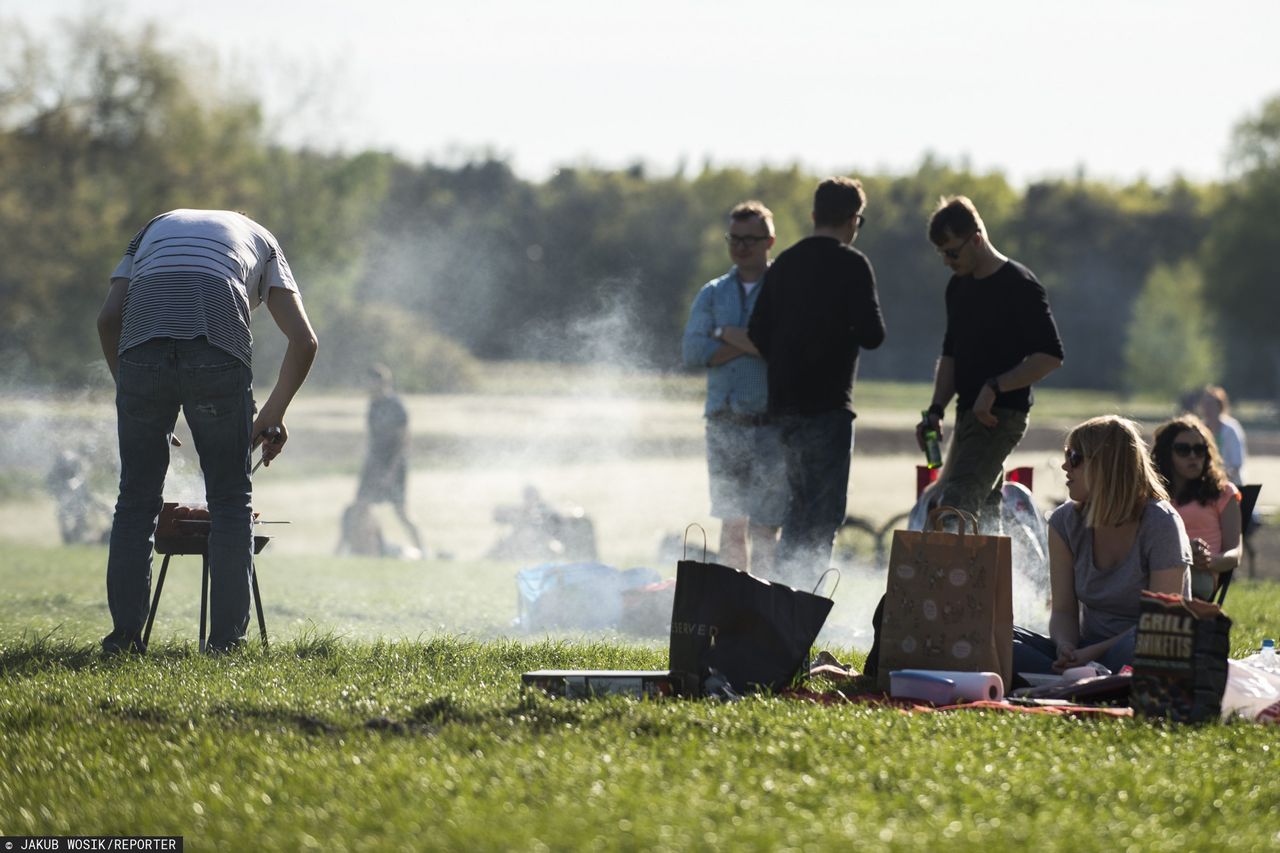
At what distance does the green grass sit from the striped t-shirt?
1.23 metres

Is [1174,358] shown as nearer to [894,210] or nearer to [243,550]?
[894,210]

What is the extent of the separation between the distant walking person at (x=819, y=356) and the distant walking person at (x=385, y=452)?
10373 millimetres

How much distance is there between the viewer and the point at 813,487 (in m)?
7.56

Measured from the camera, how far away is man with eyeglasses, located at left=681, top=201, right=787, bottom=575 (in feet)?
25.8

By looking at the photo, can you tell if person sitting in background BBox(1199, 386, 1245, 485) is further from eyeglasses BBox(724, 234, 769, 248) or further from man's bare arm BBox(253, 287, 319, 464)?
man's bare arm BBox(253, 287, 319, 464)

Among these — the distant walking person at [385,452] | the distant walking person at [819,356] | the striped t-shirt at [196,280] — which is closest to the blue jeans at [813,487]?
the distant walking person at [819,356]

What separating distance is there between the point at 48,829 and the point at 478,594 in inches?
262

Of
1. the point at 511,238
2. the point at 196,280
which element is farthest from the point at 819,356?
the point at 511,238

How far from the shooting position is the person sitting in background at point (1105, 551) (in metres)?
5.91

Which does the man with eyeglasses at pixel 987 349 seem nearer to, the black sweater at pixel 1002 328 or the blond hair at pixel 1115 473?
the black sweater at pixel 1002 328

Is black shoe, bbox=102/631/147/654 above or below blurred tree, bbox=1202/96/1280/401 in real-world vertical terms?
below

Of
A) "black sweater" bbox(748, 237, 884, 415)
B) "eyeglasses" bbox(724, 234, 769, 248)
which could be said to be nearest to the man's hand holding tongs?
"black sweater" bbox(748, 237, 884, 415)

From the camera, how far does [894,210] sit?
7900 centimetres

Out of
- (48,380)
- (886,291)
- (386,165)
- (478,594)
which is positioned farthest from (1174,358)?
(478,594)
